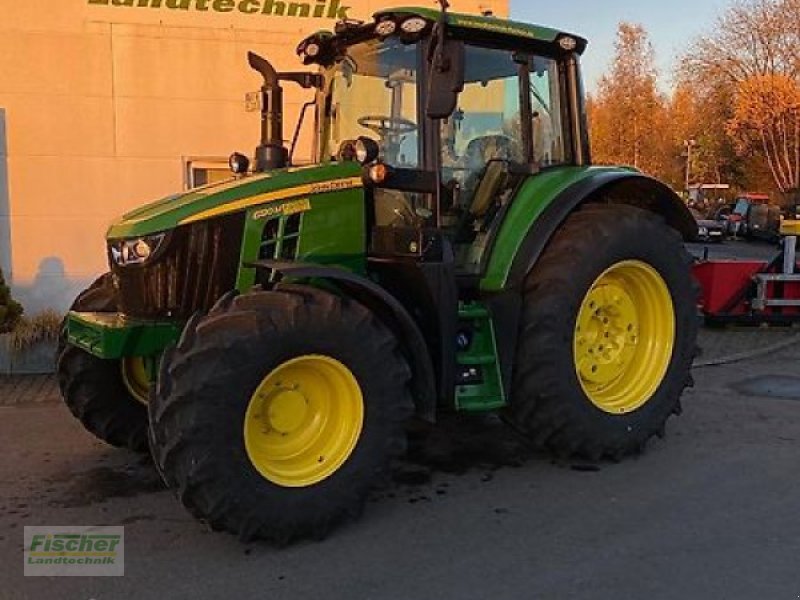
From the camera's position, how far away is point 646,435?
576 cm

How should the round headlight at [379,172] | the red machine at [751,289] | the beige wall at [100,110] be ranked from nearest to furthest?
the round headlight at [379,172] → the beige wall at [100,110] → the red machine at [751,289]

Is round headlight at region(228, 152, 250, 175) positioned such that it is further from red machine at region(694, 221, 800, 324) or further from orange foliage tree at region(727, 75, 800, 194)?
orange foliage tree at region(727, 75, 800, 194)

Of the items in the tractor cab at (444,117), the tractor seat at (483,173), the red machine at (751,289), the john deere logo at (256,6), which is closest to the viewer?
the tractor cab at (444,117)

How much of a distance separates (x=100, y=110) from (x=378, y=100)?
4989 mm

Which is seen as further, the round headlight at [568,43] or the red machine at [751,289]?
the red machine at [751,289]

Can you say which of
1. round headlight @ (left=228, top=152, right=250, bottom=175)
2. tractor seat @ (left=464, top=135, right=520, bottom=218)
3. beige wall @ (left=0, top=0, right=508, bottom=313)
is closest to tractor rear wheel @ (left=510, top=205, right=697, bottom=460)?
tractor seat @ (left=464, top=135, right=520, bottom=218)

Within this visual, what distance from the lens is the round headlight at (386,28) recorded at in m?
5.08

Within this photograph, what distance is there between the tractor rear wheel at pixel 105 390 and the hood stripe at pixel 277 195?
1.14 meters

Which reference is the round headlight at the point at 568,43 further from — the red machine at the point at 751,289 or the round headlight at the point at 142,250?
the red machine at the point at 751,289

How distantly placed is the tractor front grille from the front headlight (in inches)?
1.1

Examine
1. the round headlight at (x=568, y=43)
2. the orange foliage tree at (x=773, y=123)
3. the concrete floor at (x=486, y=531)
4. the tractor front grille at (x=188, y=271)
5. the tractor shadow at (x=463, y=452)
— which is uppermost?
the orange foliage tree at (x=773, y=123)

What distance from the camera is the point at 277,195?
4789mm

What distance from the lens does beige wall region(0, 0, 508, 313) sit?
30.2ft

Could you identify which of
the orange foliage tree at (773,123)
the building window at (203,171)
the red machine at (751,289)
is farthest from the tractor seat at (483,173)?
the orange foliage tree at (773,123)
